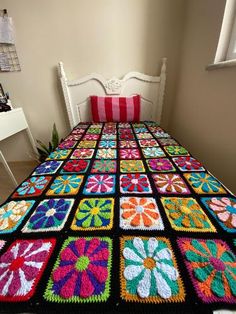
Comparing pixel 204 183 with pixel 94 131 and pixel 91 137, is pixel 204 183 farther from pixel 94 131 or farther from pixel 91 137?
pixel 94 131

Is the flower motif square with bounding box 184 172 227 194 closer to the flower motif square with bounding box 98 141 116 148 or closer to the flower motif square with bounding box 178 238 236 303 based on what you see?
the flower motif square with bounding box 178 238 236 303

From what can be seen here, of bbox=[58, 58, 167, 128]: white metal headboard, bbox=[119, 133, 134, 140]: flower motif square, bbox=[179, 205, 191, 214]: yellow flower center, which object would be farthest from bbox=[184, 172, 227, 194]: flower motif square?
bbox=[58, 58, 167, 128]: white metal headboard

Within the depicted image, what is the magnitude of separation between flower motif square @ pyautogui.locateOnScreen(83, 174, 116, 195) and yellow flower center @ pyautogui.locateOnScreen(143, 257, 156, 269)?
12.4 inches

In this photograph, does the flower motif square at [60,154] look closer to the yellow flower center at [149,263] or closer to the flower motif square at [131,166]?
the flower motif square at [131,166]

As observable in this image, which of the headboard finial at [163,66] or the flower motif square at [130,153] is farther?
the headboard finial at [163,66]

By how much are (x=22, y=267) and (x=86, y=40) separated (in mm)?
2148

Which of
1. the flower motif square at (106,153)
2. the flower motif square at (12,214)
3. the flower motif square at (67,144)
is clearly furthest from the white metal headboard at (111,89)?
the flower motif square at (12,214)

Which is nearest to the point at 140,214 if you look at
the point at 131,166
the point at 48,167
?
the point at 131,166

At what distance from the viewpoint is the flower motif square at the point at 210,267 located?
1.20ft

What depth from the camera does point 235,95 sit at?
104 centimetres

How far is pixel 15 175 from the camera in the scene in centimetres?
210

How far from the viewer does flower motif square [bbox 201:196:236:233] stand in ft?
1.74

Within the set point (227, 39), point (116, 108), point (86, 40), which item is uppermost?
point (86, 40)

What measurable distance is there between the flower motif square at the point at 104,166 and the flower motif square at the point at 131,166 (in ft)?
0.17
